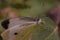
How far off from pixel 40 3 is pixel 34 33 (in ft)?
0.85

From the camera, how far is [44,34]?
72cm

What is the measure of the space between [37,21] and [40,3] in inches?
9.2

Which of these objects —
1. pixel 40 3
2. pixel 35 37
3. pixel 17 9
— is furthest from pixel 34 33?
pixel 17 9

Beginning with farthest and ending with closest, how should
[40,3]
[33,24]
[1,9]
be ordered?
[1,9]
[40,3]
[33,24]

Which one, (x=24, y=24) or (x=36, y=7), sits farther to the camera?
(x=36, y=7)

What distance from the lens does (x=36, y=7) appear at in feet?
3.23

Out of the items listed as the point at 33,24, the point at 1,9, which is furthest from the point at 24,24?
the point at 1,9

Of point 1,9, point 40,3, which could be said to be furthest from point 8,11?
point 40,3

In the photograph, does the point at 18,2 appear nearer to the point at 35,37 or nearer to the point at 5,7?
the point at 5,7

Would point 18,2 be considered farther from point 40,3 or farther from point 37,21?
point 37,21

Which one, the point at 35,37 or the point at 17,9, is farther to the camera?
the point at 17,9

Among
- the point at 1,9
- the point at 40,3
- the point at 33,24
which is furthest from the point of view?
the point at 1,9

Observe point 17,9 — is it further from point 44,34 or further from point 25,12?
point 44,34

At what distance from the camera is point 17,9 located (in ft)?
3.54
